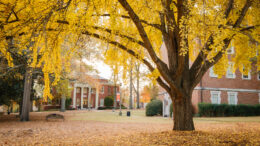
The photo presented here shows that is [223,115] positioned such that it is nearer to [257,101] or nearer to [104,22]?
[257,101]

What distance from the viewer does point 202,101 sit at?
68.5ft

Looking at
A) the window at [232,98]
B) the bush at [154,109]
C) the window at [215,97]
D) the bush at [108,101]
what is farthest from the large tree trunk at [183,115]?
the bush at [108,101]

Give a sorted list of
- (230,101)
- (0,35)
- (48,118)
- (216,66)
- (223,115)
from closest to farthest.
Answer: (0,35), (216,66), (48,118), (223,115), (230,101)

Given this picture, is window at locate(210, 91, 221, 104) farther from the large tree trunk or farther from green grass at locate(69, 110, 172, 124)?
the large tree trunk

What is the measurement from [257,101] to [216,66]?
760 inches

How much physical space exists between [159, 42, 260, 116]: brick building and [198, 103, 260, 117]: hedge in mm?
955

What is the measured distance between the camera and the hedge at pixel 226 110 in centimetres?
1964

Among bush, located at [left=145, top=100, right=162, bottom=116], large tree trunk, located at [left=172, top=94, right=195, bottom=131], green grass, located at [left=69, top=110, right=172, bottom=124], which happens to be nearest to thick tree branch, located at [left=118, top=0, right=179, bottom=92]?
large tree trunk, located at [left=172, top=94, right=195, bottom=131]

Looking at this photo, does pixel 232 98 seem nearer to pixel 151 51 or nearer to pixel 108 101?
pixel 151 51

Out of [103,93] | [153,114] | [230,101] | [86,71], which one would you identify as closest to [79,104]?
[103,93]

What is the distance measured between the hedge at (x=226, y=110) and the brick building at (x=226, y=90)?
0.96m

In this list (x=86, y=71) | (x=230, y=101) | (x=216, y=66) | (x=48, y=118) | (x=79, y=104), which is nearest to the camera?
(x=216, y=66)

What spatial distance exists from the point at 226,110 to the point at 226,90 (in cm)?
292

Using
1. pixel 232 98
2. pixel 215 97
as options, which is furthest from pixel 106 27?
pixel 232 98
